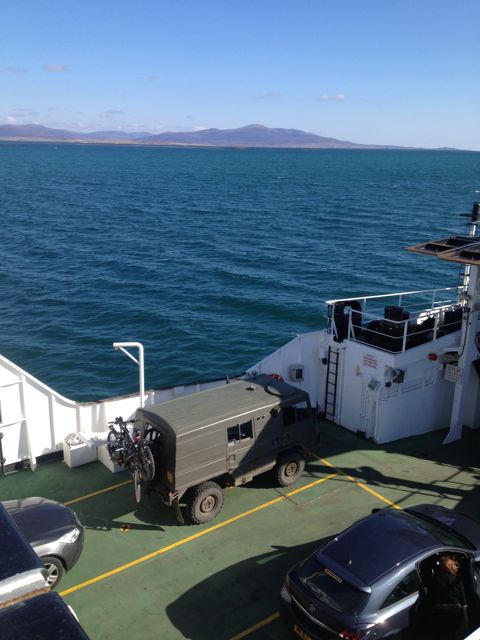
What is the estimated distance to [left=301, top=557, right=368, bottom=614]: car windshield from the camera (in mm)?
7246

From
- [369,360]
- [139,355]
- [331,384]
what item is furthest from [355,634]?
[331,384]

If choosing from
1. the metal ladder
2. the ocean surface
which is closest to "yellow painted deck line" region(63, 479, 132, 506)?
the metal ladder

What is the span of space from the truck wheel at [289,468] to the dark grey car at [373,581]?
3.37 meters

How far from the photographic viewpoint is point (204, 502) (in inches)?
425

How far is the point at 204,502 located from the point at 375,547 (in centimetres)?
386

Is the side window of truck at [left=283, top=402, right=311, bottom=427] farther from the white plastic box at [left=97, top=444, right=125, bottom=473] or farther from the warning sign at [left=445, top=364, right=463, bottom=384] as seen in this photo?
the warning sign at [left=445, top=364, right=463, bottom=384]

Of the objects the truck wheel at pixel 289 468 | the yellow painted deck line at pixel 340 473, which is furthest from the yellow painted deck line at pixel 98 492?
the yellow painted deck line at pixel 340 473

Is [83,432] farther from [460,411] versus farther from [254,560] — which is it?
[460,411]

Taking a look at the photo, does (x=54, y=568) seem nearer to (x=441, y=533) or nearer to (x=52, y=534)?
(x=52, y=534)

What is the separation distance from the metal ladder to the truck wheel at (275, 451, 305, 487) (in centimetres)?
330

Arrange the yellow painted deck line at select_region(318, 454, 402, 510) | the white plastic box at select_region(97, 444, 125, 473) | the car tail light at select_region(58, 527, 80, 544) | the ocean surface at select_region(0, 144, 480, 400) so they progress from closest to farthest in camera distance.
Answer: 1. the car tail light at select_region(58, 527, 80, 544)
2. the yellow painted deck line at select_region(318, 454, 402, 510)
3. the white plastic box at select_region(97, 444, 125, 473)
4. the ocean surface at select_region(0, 144, 480, 400)

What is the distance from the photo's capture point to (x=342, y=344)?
1481cm

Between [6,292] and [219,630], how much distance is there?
110 ft

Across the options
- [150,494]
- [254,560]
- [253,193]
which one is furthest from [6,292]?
[253,193]
